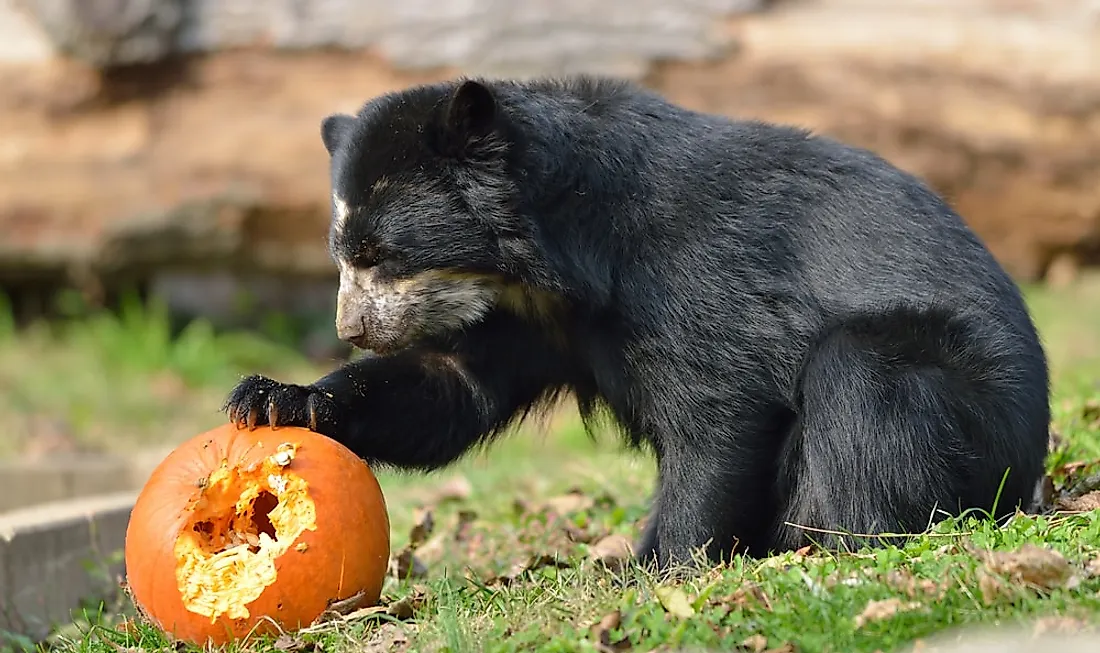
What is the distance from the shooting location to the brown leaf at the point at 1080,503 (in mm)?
4266

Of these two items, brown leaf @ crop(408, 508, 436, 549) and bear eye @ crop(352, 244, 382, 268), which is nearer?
bear eye @ crop(352, 244, 382, 268)

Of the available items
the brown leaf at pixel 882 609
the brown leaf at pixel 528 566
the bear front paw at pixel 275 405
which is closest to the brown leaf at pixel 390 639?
the brown leaf at pixel 528 566

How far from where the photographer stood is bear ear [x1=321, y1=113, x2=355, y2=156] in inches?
181

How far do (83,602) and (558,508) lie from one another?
6.48 ft

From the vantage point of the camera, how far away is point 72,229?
9914 mm

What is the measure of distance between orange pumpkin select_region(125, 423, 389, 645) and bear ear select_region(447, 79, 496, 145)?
109 centimetres

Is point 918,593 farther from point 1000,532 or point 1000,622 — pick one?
point 1000,532

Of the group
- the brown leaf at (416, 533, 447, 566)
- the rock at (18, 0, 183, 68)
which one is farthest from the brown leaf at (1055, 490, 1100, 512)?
the rock at (18, 0, 183, 68)

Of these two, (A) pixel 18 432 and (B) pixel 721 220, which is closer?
(B) pixel 721 220

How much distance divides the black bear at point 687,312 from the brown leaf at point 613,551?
1.19 feet

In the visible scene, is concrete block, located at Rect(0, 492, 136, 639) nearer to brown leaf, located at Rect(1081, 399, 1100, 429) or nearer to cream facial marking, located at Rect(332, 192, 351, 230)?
cream facial marking, located at Rect(332, 192, 351, 230)

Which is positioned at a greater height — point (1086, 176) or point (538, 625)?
point (1086, 176)

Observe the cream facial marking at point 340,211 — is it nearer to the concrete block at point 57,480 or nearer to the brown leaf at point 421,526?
the brown leaf at point 421,526

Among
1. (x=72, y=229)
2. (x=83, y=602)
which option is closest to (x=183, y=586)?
(x=83, y=602)
